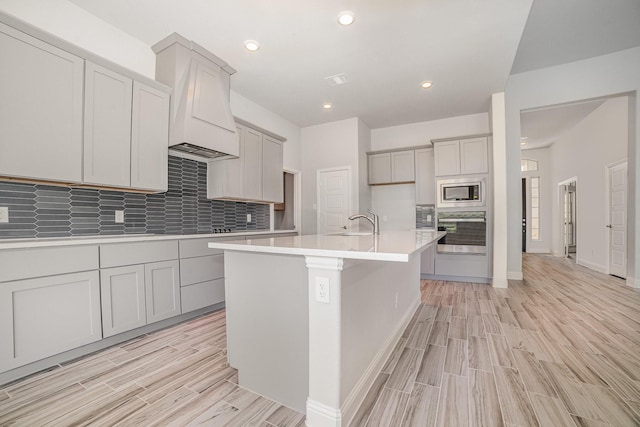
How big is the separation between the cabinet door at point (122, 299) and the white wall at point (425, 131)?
485 cm

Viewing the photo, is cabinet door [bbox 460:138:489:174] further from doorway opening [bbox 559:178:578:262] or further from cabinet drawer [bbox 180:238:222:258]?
doorway opening [bbox 559:178:578:262]

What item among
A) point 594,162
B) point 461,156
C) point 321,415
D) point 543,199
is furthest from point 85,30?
point 543,199

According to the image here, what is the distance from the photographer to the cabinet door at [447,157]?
14.9 feet

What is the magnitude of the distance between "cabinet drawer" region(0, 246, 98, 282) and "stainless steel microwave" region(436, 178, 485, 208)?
4.68 metres

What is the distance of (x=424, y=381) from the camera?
5.71 feet

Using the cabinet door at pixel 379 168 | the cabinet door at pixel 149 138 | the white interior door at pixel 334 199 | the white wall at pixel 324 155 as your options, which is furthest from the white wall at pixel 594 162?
the cabinet door at pixel 149 138

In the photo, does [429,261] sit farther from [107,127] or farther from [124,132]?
[107,127]

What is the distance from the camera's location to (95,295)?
2.11 m

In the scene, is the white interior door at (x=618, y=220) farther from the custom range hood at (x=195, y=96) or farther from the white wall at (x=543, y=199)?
the custom range hood at (x=195, y=96)

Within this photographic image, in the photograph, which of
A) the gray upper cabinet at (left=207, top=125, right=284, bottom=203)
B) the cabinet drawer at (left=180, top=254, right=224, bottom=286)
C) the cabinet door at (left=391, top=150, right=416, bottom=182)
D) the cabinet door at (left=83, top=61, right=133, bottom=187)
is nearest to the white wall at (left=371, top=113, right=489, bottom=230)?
the cabinet door at (left=391, top=150, right=416, bottom=182)

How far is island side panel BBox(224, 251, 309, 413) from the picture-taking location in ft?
4.79

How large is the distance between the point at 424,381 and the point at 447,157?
151 inches

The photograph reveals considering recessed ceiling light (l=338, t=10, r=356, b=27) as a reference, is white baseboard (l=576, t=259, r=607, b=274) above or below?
below

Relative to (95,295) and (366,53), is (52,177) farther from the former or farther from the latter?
(366,53)
